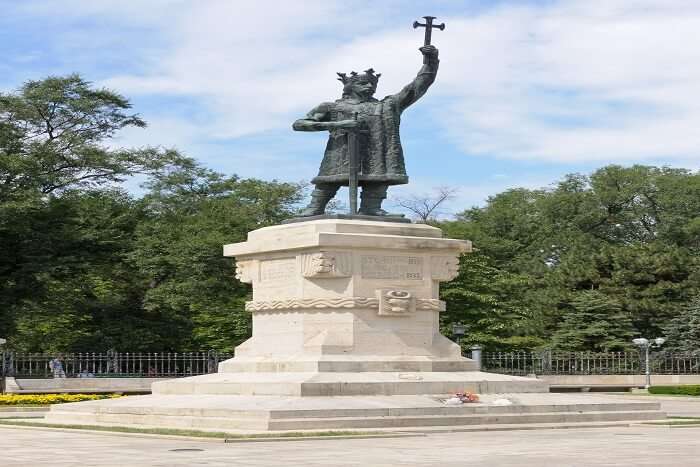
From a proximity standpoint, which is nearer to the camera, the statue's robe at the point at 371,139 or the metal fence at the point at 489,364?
the statue's robe at the point at 371,139

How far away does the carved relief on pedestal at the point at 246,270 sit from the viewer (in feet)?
86.1

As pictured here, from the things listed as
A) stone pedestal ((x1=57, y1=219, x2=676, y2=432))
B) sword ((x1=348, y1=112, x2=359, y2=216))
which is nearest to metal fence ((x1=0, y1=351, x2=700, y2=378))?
stone pedestal ((x1=57, y1=219, x2=676, y2=432))

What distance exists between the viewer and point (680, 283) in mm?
58719

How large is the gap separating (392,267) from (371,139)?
313 centimetres

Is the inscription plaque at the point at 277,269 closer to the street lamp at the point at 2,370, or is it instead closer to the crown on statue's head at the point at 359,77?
the crown on statue's head at the point at 359,77

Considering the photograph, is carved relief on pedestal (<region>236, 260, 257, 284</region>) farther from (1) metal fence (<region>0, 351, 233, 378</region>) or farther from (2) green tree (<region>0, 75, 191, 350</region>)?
(2) green tree (<region>0, 75, 191, 350</region>)

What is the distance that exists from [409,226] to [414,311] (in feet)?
5.68

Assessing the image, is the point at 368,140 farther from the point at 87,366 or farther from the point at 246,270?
the point at 87,366

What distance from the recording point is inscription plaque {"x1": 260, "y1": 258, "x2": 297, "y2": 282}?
82.2 ft

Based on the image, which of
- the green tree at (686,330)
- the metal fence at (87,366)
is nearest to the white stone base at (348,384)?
the metal fence at (87,366)

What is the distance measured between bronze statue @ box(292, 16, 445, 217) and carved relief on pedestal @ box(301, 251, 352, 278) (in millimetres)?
2283

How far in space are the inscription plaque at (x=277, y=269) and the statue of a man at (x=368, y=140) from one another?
150 centimetres

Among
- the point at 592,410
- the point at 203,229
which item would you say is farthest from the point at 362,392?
the point at 203,229

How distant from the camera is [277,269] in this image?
2550 cm
